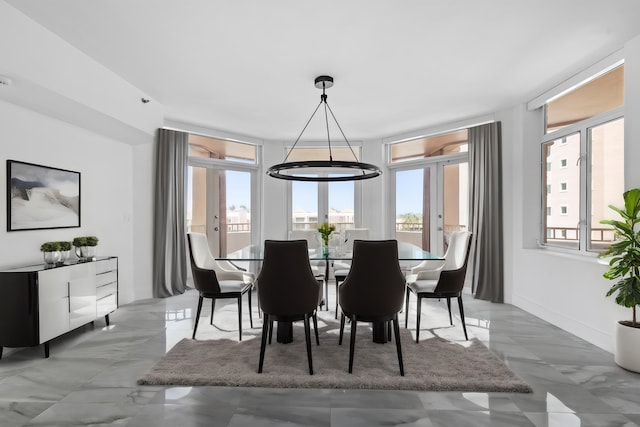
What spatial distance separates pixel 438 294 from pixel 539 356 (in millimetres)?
906

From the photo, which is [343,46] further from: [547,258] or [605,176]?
[547,258]

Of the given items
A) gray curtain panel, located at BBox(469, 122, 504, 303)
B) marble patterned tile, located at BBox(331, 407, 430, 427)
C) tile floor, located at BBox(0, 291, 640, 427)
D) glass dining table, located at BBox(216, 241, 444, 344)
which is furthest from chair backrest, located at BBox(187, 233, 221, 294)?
gray curtain panel, located at BBox(469, 122, 504, 303)

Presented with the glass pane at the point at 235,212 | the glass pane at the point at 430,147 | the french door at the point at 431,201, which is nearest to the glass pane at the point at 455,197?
the french door at the point at 431,201

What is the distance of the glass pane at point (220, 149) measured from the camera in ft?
18.9

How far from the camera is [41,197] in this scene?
346cm

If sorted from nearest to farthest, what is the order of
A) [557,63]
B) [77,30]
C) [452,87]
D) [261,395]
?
1. [261,395]
2. [77,30]
3. [557,63]
4. [452,87]

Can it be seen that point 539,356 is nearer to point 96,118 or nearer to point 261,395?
point 261,395

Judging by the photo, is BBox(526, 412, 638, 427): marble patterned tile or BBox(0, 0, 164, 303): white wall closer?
BBox(526, 412, 638, 427): marble patterned tile

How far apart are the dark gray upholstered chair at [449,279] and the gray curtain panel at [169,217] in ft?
11.0

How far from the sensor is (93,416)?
6.70 ft

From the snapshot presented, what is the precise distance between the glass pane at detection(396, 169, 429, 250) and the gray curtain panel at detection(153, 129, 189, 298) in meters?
3.66

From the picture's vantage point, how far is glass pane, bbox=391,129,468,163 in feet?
18.3

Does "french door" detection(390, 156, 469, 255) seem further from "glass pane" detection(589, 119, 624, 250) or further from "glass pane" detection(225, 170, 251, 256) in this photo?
"glass pane" detection(225, 170, 251, 256)

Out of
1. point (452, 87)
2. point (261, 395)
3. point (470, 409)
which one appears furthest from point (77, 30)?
point (470, 409)
